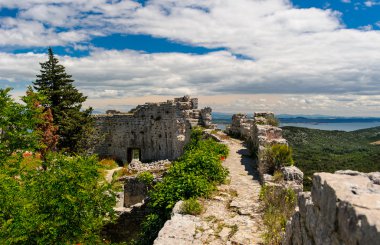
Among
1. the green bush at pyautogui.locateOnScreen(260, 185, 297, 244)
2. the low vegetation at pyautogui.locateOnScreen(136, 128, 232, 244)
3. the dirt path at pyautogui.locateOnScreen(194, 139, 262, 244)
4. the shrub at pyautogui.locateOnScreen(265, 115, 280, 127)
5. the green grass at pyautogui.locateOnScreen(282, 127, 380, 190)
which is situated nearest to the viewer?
the green bush at pyautogui.locateOnScreen(260, 185, 297, 244)

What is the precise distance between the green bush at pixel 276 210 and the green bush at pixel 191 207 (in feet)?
5.87

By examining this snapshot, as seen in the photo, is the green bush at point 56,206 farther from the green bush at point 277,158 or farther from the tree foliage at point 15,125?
the green bush at point 277,158

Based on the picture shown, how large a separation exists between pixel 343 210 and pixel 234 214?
643 cm

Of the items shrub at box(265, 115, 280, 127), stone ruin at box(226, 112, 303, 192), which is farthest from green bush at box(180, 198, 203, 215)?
shrub at box(265, 115, 280, 127)

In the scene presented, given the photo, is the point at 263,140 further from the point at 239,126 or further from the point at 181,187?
the point at 239,126

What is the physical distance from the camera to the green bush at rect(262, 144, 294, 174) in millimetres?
12680

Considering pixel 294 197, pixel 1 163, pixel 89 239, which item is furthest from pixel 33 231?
pixel 294 197

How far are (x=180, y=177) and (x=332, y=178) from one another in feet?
25.9

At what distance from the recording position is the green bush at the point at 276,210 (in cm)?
747

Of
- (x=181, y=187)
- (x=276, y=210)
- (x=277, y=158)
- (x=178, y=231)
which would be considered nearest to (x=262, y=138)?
(x=277, y=158)

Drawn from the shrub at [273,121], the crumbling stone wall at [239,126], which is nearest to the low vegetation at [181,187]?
the shrub at [273,121]

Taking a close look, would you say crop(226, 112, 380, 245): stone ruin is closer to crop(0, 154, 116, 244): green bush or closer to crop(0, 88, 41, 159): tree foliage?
crop(0, 154, 116, 244): green bush

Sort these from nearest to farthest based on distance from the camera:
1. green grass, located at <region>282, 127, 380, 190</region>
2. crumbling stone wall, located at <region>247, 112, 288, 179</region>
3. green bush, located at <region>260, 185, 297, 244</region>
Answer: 1. green bush, located at <region>260, 185, 297, 244</region>
2. crumbling stone wall, located at <region>247, 112, 288, 179</region>
3. green grass, located at <region>282, 127, 380, 190</region>

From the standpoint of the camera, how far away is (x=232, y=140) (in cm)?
2281
